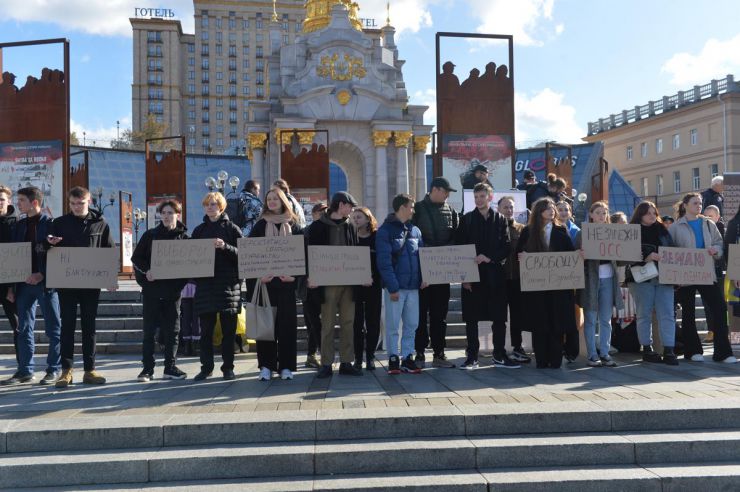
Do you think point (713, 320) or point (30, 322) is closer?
point (30, 322)

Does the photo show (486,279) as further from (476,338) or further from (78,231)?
(78,231)

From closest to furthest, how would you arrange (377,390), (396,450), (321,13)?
(396,450) < (377,390) < (321,13)

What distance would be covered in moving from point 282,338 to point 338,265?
1.00 m

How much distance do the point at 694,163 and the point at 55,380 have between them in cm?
6303

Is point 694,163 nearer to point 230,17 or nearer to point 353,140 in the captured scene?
point 353,140

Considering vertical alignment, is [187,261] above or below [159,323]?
above

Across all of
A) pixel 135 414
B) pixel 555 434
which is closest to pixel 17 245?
pixel 135 414

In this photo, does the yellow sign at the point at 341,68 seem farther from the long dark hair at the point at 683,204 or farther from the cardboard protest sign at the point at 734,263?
the cardboard protest sign at the point at 734,263

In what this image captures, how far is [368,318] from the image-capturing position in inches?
320

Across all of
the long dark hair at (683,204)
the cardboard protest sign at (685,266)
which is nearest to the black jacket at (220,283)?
the cardboard protest sign at (685,266)

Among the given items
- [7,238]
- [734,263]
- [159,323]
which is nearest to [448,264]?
[159,323]

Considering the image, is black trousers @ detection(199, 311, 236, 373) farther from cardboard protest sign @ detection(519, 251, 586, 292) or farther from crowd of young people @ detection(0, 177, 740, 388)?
cardboard protest sign @ detection(519, 251, 586, 292)

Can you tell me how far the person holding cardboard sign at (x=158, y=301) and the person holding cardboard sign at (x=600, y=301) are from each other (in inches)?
185

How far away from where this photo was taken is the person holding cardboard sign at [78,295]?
743cm
